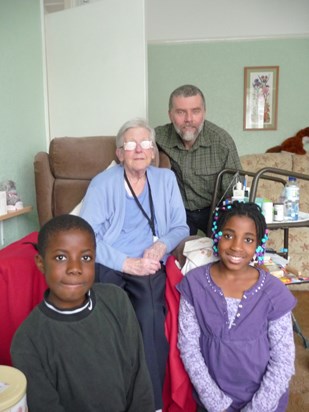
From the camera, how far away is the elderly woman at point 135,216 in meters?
1.62

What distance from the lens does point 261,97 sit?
3.65 metres

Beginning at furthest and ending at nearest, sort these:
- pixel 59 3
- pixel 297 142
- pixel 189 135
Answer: pixel 59 3 → pixel 297 142 → pixel 189 135

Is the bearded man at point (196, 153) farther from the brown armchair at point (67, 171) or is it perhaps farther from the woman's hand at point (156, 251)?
the woman's hand at point (156, 251)

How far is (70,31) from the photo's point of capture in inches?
99.9

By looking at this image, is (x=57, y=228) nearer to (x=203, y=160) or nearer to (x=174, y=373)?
(x=174, y=373)

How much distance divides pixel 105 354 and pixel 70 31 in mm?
2184

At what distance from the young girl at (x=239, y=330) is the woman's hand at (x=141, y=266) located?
0.25 metres

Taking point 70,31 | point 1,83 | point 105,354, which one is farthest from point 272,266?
point 70,31

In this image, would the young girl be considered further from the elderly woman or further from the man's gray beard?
the man's gray beard

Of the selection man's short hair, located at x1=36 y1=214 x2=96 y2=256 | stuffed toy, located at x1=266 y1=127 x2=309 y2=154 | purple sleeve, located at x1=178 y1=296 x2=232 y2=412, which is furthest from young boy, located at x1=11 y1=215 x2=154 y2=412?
stuffed toy, located at x1=266 y1=127 x2=309 y2=154

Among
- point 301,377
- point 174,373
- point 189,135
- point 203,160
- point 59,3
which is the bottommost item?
point 301,377

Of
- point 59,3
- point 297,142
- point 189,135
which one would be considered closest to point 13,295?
point 189,135

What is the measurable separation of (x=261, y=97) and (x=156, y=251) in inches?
99.9

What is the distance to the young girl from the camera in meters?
1.30
